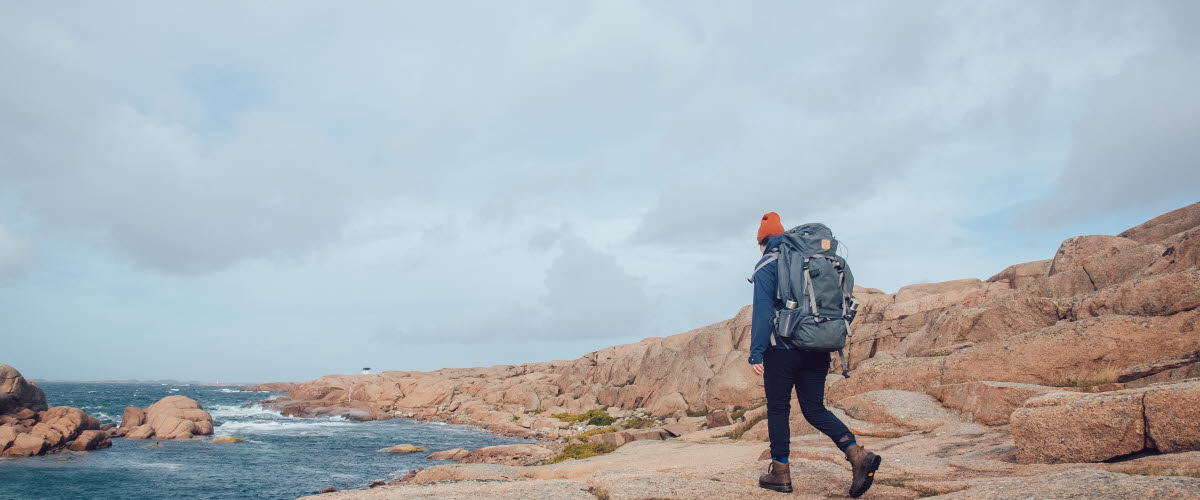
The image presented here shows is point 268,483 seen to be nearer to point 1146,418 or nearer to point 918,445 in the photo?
point 918,445

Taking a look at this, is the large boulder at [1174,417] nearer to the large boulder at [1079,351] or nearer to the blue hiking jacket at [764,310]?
the blue hiking jacket at [764,310]

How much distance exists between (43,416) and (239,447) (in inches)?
422

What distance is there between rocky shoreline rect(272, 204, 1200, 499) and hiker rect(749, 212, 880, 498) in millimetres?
492

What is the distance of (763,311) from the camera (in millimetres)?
6145

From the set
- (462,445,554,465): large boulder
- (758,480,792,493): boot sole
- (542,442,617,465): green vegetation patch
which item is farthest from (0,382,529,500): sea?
(758,480,792,493): boot sole

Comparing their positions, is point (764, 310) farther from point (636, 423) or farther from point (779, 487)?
point (636, 423)

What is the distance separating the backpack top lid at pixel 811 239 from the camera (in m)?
6.14

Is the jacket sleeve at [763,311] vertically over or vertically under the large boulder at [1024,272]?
under

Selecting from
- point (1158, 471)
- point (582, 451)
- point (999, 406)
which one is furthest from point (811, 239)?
point (582, 451)

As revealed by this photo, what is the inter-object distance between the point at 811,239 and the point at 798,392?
58.0 inches

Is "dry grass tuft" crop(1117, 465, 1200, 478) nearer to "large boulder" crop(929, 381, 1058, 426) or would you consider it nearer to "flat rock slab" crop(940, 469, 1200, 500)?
"flat rock slab" crop(940, 469, 1200, 500)

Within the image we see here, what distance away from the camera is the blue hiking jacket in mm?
6082

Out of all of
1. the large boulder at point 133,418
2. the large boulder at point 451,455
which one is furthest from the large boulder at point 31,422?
the large boulder at point 451,455

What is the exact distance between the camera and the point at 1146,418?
23.0 ft
